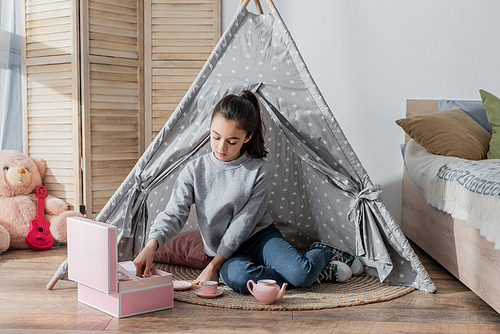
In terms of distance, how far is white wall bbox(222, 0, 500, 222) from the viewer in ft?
9.57

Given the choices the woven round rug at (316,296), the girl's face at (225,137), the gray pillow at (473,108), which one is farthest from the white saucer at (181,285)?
the gray pillow at (473,108)

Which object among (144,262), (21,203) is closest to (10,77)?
(21,203)

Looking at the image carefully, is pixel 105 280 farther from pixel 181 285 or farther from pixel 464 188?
pixel 464 188

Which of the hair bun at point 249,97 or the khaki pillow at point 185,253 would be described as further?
the khaki pillow at point 185,253

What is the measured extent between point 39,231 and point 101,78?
0.94 m

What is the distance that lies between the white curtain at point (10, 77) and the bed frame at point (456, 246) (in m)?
2.36

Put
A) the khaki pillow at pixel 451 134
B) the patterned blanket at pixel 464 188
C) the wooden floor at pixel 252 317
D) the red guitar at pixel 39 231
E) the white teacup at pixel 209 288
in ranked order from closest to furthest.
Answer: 1. the wooden floor at pixel 252 317
2. the patterned blanket at pixel 464 188
3. the white teacup at pixel 209 288
4. the khaki pillow at pixel 451 134
5. the red guitar at pixel 39 231

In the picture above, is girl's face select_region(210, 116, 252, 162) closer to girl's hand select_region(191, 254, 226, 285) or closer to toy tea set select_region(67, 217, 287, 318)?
girl's hand select_region(191, 254, 226, 285)

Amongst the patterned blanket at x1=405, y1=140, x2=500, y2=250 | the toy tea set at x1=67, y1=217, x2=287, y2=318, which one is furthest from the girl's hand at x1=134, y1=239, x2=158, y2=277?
the patterned blanket at x1=405, y1=140, x2=500, y2=250

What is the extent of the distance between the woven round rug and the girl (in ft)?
0.14

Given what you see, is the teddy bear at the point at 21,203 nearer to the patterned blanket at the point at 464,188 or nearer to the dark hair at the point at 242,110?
the dark hair at the point at 242,110

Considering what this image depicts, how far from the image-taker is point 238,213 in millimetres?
1857

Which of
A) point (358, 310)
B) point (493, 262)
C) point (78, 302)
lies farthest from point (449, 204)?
point (78, 302)

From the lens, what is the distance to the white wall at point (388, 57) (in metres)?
2.92
